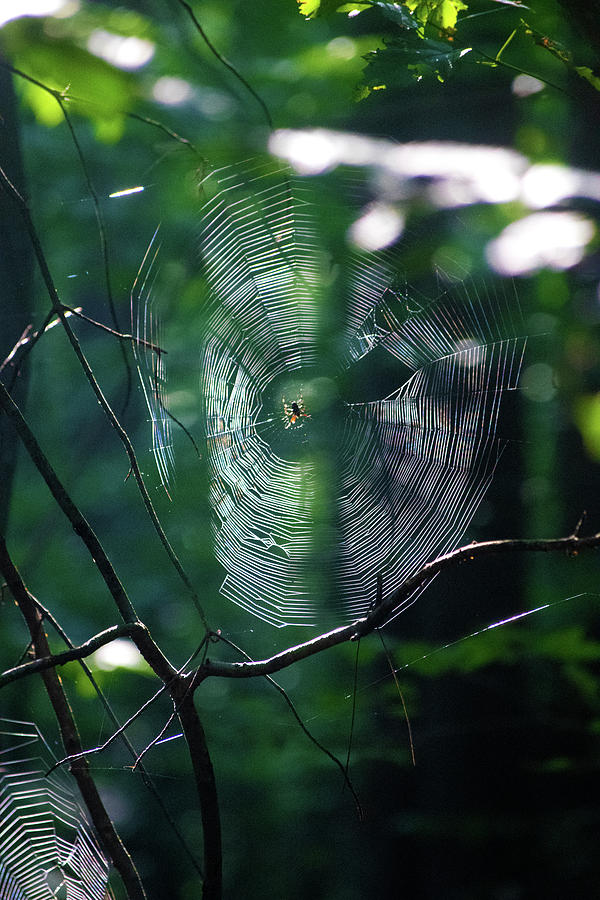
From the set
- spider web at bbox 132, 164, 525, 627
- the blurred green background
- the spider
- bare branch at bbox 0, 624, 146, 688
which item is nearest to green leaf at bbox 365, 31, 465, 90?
the blurred green background

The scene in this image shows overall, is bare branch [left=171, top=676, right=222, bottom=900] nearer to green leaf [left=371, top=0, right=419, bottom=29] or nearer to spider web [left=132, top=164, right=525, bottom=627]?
spider web [left=132, top=164, right=525, bottom=627]

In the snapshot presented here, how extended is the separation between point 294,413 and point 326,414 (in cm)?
5

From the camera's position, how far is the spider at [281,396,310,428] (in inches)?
38.1

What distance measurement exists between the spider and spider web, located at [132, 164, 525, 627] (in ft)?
0.06

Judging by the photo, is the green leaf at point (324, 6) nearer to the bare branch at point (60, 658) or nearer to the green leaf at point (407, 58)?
the green leaf at point (407, 58)

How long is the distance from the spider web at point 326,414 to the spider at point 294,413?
18 mm

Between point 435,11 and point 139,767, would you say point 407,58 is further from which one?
point 139,767

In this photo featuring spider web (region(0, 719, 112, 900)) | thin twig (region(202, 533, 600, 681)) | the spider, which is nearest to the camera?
thin twig (region(202, 533, 600, 681))

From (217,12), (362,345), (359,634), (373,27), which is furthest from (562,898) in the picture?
(217,12)

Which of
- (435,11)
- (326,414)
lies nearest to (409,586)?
(326,414)

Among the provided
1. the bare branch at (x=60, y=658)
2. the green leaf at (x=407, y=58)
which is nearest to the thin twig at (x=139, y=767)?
the bare branch at (x=60, y=658)

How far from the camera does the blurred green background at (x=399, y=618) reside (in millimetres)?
729

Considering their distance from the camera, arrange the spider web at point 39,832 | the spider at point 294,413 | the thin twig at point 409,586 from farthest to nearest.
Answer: the spider at point 294,413 < the spider web at point 39,832 < the thin twig at point 409,586

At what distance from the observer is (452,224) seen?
86cm
